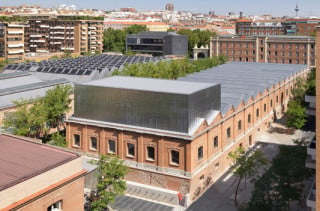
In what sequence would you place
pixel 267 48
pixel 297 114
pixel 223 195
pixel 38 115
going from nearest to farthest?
pixel 223 195
pixel 38 115
pixel 297 114
pixel 267 48

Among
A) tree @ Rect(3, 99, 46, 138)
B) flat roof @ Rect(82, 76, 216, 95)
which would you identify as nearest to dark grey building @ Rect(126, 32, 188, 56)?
flat roof @ Rect(82, 76, 216, 95)

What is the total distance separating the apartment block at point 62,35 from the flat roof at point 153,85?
103 meters

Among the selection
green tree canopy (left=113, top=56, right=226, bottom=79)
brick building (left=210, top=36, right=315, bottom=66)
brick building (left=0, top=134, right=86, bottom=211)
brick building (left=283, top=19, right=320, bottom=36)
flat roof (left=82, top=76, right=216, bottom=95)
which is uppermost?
brick building (left=283, top=19, right=320, bottom=36)

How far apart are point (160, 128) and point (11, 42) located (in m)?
97.0

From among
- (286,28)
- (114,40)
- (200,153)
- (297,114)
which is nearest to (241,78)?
(297,114)

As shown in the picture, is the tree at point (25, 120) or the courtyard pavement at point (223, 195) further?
the tree at point (25, 120)

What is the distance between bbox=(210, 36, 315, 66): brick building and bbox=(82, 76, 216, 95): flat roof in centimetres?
7491

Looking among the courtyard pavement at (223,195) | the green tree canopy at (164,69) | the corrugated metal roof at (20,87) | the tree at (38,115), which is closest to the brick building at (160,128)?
the courtyard pavement at (223,195)

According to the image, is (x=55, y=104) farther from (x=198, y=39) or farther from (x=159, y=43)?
(x=198, y=39)

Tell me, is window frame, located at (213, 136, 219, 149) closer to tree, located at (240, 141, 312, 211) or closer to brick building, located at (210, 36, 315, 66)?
tree, located at (240, 141, 312, 211)

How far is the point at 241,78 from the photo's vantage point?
64.4 meters

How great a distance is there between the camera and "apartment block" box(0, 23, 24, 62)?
396 feet

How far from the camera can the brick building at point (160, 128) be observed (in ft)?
123

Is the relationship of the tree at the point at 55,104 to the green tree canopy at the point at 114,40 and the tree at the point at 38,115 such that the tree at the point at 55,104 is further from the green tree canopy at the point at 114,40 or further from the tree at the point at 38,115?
the green tree canopy at the point at 114,40
